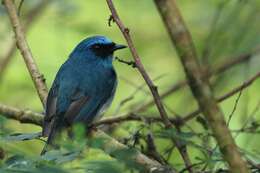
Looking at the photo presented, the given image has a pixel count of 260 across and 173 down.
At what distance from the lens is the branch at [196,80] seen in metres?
1.97

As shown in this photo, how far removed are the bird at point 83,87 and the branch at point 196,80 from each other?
2.42m

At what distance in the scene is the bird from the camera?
4820 mm

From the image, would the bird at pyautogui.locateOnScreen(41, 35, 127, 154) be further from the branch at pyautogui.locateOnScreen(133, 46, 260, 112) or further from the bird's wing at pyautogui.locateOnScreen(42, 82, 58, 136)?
the branch at pyautogui.locateOnScreen(133, 46, 260, 112)

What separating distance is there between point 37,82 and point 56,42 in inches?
100

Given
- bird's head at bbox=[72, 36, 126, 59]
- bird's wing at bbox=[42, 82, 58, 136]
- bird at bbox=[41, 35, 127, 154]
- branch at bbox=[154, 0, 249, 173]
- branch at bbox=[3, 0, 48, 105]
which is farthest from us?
bird's head at bbox=[72, 36, 126, 59]

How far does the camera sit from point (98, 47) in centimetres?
580

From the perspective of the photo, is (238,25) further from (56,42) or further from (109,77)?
(56,42)

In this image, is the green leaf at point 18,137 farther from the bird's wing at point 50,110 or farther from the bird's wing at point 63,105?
the bird's wing at point 63,105

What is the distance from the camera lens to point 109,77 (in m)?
5.51

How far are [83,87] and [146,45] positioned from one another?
2292mm

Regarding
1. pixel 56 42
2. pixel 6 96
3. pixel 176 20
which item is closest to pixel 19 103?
pixel 6 96

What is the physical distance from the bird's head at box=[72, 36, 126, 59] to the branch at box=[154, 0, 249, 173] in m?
3.71

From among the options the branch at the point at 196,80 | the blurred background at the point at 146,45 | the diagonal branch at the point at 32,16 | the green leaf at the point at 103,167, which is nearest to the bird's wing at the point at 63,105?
the blurred background at the point at 146,45

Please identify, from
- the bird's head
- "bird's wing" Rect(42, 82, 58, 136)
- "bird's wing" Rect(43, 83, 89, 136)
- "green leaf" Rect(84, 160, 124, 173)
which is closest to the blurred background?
the bird's head
